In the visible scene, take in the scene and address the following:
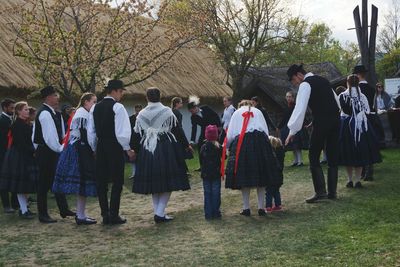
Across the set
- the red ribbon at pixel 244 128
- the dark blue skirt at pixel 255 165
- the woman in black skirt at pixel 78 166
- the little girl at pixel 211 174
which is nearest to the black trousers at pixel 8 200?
the woman in black skirt at pixel 78 166

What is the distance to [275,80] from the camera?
29.3m

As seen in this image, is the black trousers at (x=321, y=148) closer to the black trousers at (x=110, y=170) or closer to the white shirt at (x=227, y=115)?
the black trousers at (x=110, y=170)

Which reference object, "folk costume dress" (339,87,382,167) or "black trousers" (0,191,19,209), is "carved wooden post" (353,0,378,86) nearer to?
"folk costume dress" (339,87,382,167)

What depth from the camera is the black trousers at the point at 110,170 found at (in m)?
7.29

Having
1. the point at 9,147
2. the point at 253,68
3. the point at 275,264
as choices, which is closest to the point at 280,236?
the point at 275,264

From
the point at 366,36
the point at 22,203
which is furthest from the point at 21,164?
the point at 366,36

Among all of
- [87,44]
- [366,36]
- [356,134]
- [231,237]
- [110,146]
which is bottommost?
[231,237]

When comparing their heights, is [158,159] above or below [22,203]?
above

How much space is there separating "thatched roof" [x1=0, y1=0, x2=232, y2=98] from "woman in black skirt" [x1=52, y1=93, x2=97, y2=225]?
822 cm

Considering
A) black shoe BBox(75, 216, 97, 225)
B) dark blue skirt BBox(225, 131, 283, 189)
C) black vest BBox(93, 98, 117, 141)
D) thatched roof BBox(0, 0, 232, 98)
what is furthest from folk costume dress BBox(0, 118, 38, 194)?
thatched roof BBox(0, 0, 232, 98)

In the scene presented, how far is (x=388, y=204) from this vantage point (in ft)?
23.7

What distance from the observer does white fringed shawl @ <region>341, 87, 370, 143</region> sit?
875cm

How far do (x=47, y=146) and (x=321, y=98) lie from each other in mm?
3659

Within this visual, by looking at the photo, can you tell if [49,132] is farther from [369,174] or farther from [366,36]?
[366,36]
